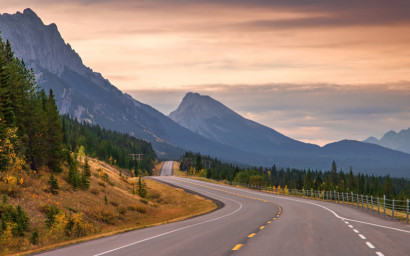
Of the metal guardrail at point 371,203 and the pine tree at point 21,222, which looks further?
the metal guardrail at point 371,203

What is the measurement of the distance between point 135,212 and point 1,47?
20867 millimetres

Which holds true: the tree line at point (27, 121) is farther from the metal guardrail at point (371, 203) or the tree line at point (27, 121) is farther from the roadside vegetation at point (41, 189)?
the metal guardrail at point (371, 203)

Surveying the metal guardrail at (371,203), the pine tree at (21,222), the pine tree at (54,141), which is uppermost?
the pine tree at (54,141)

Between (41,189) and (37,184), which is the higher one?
(37,184)

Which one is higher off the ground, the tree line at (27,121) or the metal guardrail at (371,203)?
the tree line at (27,121)

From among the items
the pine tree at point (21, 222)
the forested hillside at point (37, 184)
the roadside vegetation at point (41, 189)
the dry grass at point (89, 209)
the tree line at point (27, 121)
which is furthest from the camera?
the tree line at point (27, 121)

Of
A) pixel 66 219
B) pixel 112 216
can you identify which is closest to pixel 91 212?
pixel 112 216

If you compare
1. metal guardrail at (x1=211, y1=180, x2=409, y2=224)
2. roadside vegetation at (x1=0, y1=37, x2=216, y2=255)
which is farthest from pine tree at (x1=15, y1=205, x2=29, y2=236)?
metal guardrail at (x1=211, y1=180, x2=409, y2=224)

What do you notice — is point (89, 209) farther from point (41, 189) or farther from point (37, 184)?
point (37, 184)

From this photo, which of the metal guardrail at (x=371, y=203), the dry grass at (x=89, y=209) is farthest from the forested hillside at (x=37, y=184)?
the metal guardrail at (x=371, y=203)

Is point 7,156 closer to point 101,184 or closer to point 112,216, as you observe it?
point 112,216

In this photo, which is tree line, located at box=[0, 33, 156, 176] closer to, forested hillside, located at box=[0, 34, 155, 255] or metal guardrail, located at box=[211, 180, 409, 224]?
forested hillside, located at box=[0, 34, 155, 255]

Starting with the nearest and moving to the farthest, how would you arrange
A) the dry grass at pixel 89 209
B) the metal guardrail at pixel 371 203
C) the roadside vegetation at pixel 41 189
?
the dry grass at pixel 89 209, the roadside vegetation at pixel 41 189, the metal guardrail at pixel 371 203

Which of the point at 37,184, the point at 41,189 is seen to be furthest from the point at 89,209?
the point at 37,184
